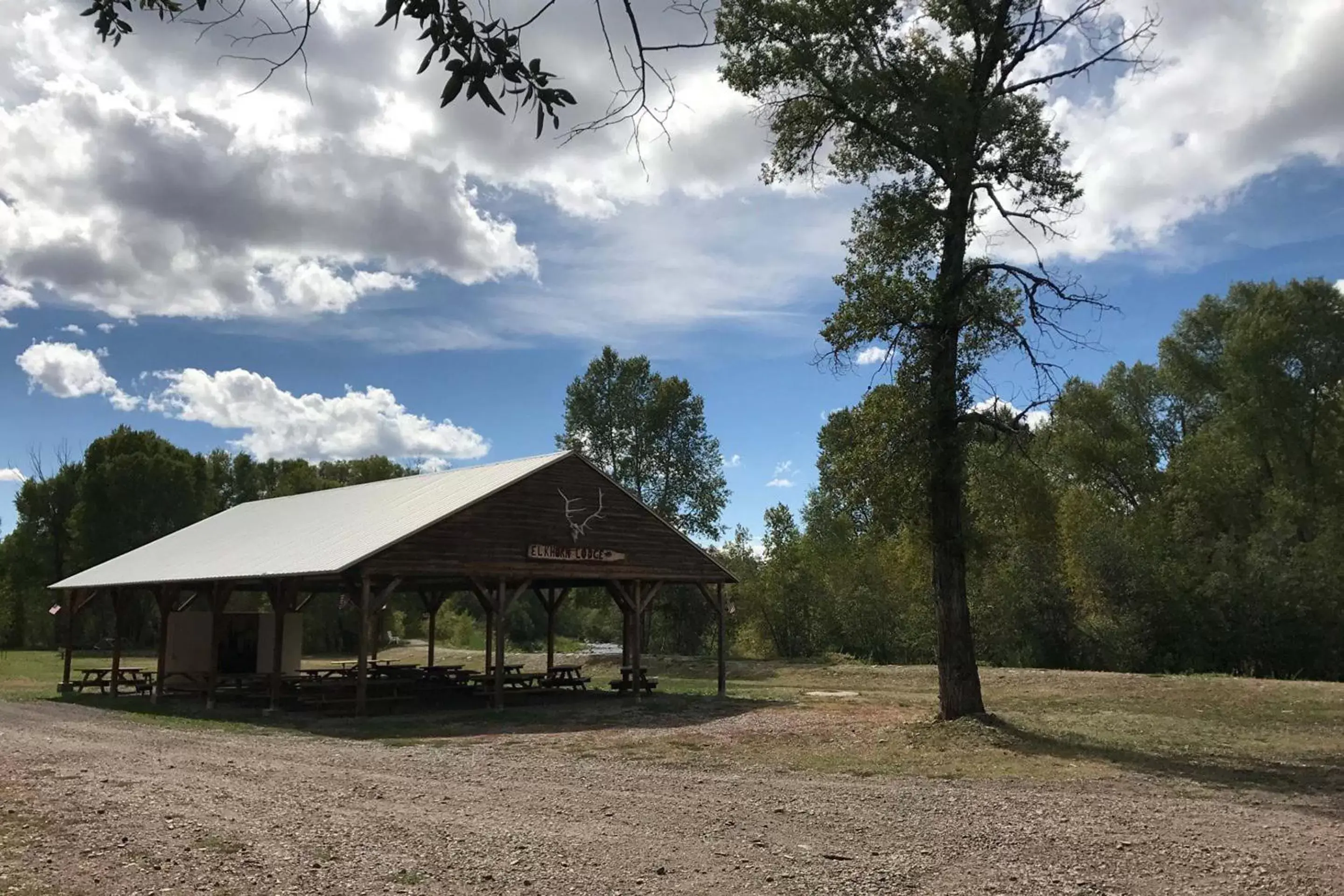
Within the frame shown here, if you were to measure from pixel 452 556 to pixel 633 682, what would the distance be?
Answer: 18.2 ft

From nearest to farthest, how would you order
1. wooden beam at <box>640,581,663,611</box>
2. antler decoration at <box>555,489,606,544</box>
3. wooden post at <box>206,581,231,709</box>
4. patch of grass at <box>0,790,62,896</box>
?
patch of grass at <box>0,790,62,896</box> < wooden post at <box>206,581,231,709</box> < antler decoration at <box>555,489,606,544</box> < wooden beam at <box>640,581,663,611</box>

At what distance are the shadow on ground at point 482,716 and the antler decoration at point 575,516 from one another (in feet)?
11.1

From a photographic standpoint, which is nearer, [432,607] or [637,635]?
[637,635]

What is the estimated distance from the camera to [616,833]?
716 centimetres

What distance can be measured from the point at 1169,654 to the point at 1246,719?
37.6ft

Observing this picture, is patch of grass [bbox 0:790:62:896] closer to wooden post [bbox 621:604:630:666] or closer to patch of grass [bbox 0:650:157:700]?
wooden post [bbox 621:604:630:666]

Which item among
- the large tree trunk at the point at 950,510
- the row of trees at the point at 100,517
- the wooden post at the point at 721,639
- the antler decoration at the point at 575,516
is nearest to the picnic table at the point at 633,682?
the wooden post at the point at 721,639

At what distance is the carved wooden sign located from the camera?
62.0 feet

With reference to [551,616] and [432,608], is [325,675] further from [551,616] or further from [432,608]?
[551,616]

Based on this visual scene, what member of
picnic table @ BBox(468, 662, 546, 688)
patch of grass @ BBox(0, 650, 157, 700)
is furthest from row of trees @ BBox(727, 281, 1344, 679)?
patch of grass @ BBox(0, 650, 157, 700)

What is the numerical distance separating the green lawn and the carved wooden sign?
285 cm

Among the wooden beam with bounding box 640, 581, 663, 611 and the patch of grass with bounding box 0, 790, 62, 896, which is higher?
the wooden beam with bounding box 640, 581, 663, 611

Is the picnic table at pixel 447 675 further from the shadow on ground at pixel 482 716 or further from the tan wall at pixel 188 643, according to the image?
the tan wall at pixel 188 643

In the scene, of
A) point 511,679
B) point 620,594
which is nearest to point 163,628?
point 511,679
